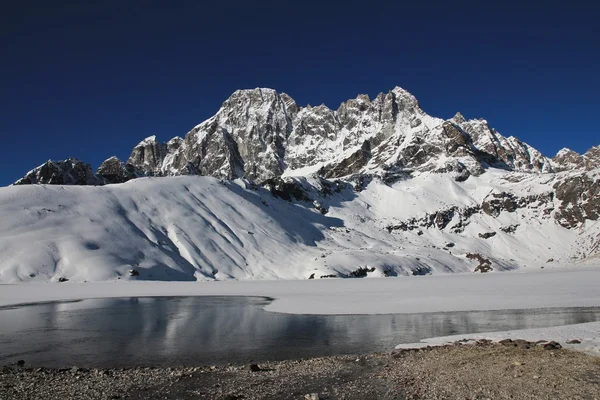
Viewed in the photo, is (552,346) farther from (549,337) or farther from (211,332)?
(211,332)

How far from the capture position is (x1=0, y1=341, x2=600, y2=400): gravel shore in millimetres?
17859

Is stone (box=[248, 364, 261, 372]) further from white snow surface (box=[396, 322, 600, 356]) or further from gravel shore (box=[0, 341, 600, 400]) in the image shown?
white snow surface (box=[396, 322, 600, 356])

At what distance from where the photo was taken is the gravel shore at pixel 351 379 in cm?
1786

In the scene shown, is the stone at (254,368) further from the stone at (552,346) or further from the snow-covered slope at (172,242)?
the snow-covered slope at (172,242)

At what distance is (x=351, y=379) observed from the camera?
20.3 meters

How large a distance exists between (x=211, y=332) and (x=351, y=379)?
17.4 m

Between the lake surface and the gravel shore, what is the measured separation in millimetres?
2790

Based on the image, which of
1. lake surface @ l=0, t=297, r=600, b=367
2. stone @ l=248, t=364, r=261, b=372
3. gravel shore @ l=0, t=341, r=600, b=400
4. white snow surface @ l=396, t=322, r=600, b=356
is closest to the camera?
gravel shore @ l=0, t=341, r=600, b=400

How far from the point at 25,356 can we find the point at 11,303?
38399 mm

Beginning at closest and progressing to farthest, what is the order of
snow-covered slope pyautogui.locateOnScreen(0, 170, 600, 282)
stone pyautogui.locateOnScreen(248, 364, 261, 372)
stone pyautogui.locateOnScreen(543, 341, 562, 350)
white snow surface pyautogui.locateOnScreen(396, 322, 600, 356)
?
stone pyautogui.locateOnScreen(248, 364, 261, 372) → stone pyautogui.locateOnScreen(543, 341, 562, 350) → white snow surface pyautogui.locateOnScreen(396, 322, 600, 356) → snow-covered slope pyautogui.locateOnScreen(0, 170, 600, 282)

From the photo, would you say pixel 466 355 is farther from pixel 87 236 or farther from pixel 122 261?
pixel 87 236

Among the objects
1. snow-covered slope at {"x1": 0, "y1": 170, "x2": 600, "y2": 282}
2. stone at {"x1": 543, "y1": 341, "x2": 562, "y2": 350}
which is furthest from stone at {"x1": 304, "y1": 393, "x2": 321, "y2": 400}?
snow-covered slope at {"x1": 0, "y1": 170, "x2": 600, "y2": 282}

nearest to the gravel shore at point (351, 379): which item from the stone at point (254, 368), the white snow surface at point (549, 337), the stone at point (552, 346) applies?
the stone at point (254, 368)

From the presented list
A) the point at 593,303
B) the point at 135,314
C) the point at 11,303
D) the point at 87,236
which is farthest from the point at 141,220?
the point at 593,303
